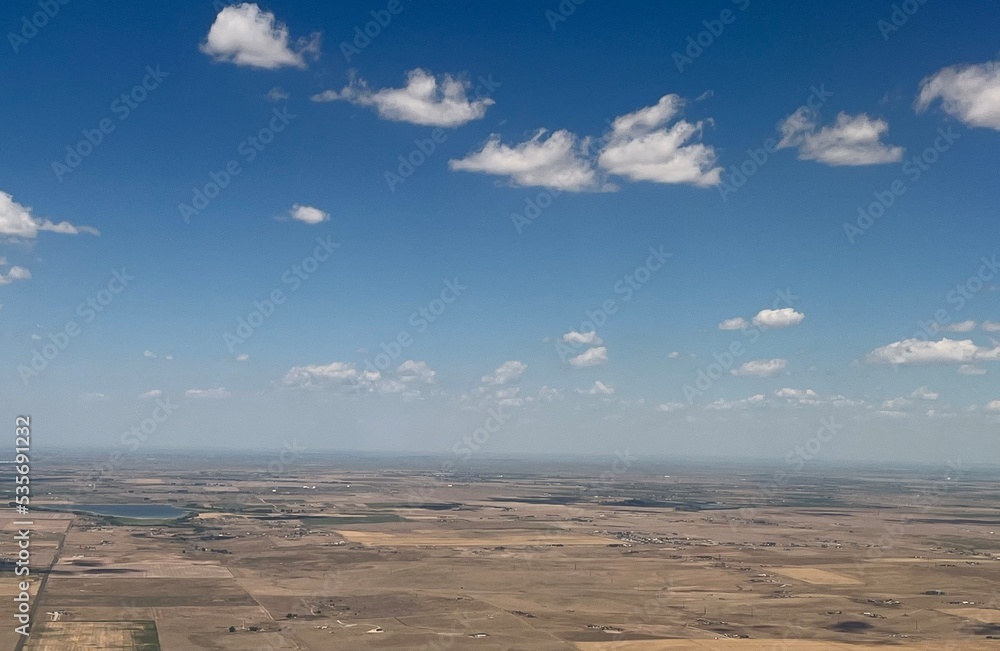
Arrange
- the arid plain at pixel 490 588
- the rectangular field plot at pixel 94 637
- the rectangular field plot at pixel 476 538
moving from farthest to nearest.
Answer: the rectangular field plot at pixel 476 538, the arid plain at pixel 490 588, the rectangular field plot at pixel 94 637

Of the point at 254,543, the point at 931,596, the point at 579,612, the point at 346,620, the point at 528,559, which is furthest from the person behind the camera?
the point at 254,543

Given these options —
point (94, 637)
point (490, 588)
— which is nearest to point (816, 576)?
point (490, 588)

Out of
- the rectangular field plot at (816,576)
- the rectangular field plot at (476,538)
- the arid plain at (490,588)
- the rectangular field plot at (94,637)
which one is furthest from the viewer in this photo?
Result: the rectangular field plot at (476,538)

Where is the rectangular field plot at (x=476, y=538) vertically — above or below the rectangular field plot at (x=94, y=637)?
below

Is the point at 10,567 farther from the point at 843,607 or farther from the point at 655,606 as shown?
the point at 843,607

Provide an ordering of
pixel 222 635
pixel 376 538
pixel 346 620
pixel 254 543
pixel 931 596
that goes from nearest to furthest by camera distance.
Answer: pixel 222 635, pixel 346 620, pixel 931 596, pixel 254 543, pixel 376 538

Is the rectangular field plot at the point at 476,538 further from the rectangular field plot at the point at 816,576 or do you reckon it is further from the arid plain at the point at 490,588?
the rectangular field plot at the point at 816,576

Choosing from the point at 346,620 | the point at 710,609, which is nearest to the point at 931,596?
the point at 710,609

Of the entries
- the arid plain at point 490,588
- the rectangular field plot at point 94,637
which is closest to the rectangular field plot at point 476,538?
the arid plain at point 490,588
